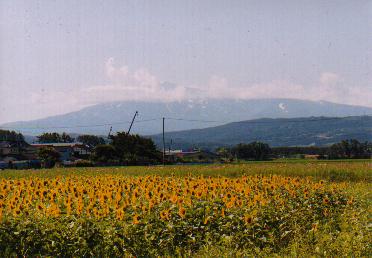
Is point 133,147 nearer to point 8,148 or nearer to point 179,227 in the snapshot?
point 8,148

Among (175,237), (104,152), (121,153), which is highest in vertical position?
(104,152)

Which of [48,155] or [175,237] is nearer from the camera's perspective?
[175,237]

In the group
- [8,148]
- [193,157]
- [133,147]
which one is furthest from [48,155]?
[193,157]

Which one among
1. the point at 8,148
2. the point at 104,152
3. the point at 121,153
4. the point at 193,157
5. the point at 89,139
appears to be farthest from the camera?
the point at 89,139

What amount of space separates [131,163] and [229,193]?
6013cm

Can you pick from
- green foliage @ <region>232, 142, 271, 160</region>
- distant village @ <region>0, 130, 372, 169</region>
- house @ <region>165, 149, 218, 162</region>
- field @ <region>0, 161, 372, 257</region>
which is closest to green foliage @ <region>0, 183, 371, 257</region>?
field @ <region>0, 161, 372, 257</region>

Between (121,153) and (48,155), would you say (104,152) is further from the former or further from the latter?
(48,155)

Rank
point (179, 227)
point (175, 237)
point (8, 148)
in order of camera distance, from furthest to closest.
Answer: point (8, 148) → point (179, 227) → point (175, 237)

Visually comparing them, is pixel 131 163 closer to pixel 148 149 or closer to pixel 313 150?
pixel 148 149

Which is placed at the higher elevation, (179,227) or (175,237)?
(179,227)

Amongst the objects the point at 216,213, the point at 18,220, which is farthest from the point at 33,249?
the point at 216,213

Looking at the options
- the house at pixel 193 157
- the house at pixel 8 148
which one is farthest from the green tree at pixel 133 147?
the house at pixel 8 148

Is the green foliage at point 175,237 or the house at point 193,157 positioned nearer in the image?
the green foliage at point 175,237

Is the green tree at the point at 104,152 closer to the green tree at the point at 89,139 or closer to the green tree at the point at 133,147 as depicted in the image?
the green tree at the point at 133,147
